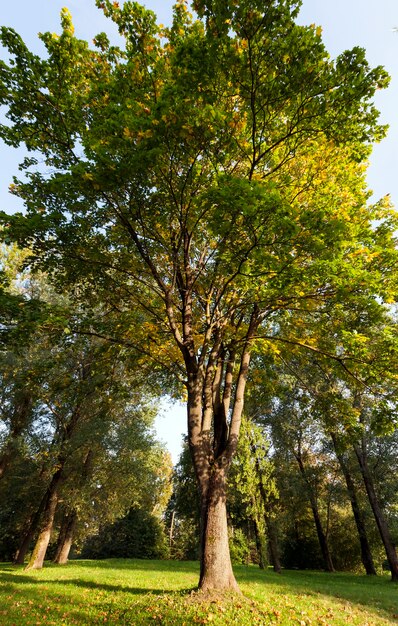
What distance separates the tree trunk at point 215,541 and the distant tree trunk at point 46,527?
1321cm

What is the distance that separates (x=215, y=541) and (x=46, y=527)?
583 inches

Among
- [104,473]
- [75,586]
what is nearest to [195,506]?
[104,473]

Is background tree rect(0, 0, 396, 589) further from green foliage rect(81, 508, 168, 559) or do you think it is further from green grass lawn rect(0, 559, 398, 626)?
green foliage rect(81, 508, 168, 559)

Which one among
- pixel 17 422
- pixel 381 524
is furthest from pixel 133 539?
pixel 381 524

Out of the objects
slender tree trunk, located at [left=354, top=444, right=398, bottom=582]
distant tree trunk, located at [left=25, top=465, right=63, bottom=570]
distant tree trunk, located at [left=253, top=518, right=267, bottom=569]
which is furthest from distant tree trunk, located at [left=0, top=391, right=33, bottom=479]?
slender tree trunk, located at [left=354, top=444, right=398, bottom=582]

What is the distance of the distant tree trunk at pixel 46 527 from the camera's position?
58.8ft

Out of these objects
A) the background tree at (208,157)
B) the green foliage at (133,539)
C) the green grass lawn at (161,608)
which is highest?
the background tree at (208,157)

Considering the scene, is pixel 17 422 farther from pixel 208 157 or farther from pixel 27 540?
pixel 208 157

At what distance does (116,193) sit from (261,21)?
14.3 feet

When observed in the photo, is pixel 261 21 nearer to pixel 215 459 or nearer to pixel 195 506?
pixel 215 459

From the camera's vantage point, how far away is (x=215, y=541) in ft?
27.7

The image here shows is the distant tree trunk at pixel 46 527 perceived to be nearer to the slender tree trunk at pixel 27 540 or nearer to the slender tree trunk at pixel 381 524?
the slender tree trunk at pixel 27 540

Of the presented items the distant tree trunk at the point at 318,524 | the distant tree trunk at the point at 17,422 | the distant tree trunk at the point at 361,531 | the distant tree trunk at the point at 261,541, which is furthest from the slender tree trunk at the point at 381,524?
the distant tree trunk at the point at 17,422

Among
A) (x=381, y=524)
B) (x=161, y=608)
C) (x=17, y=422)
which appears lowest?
(x=161, y=608)
